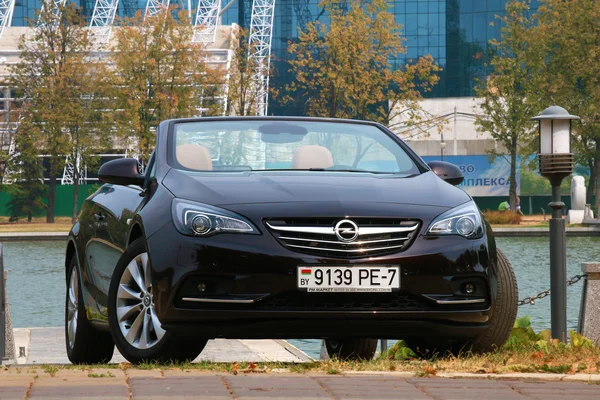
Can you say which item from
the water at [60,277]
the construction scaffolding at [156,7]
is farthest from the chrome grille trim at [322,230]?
the construction scaffolding at [156,7]

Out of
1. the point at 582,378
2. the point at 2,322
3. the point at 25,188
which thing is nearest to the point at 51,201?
the point at 25,188

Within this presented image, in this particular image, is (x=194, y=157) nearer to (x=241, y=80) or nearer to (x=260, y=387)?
(x=260, y=387)

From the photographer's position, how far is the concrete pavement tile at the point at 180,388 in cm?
440

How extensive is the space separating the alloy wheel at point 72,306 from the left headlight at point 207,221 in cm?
209

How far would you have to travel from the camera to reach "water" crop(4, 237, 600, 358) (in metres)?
15.2

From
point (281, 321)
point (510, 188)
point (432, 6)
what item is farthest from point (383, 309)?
point (432, 6)

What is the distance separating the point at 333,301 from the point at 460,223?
0.75 m

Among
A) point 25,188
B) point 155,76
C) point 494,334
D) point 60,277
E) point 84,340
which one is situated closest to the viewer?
point 494,334

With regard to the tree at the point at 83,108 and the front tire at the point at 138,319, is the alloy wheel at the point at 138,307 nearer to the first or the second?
the front tire at the point at 138,319

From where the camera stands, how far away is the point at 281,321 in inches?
221

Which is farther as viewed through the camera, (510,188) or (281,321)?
(510,188)

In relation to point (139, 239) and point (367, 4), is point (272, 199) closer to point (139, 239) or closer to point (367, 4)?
point (139, 239)

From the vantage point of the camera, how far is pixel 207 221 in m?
5.61

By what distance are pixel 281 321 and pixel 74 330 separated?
2362 millimetres
